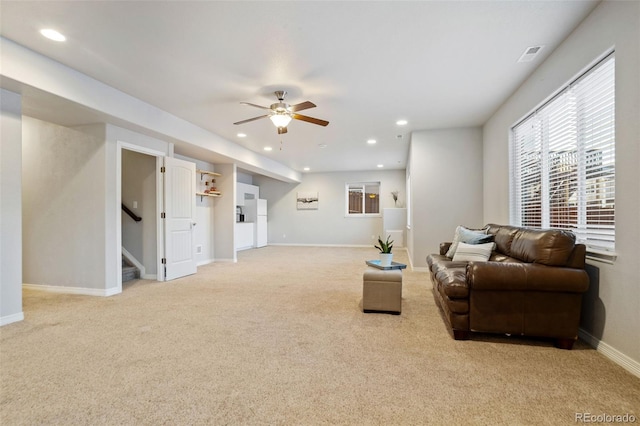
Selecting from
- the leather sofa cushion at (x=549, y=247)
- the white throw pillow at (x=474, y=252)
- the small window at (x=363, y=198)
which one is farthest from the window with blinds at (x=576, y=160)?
the small window at (x=363, y=198)

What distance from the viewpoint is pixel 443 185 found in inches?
214

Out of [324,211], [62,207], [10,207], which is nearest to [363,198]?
[324,211]

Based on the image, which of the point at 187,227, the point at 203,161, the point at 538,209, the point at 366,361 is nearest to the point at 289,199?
the point at 203,161

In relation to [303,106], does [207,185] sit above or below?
below

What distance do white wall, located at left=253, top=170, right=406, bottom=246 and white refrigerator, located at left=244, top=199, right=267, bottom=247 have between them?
646 mm

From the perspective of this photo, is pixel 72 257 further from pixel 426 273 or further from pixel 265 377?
pixel 426 273

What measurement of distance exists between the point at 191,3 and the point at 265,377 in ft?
8.54

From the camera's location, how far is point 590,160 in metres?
2.49

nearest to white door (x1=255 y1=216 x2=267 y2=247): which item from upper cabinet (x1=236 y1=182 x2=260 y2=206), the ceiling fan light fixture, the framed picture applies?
upper cabinet (x1=236 y1=182 x2=260 y2=206)

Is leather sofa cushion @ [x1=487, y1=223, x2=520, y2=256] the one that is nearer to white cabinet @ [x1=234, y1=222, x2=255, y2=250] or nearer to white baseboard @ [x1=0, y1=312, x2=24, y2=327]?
white baseboard @ [x1=0, y1=312, x2=24, y2=327]

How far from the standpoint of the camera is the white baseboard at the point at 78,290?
406 cm

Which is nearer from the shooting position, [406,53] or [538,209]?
[406,53]

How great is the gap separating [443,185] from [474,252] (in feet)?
7.15

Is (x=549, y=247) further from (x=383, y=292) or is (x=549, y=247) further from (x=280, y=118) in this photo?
(x=280, y=118)
